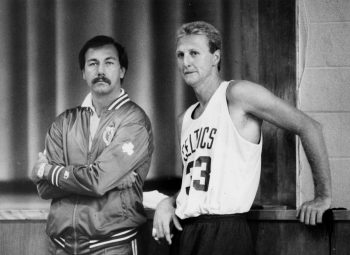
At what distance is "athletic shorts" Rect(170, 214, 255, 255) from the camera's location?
206cm

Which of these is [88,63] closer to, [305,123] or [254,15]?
[254,15]

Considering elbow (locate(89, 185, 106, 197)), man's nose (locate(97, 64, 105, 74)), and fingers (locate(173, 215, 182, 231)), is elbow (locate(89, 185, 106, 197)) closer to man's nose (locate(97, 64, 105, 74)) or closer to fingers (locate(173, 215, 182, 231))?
fingers (locate(173, 215, 182, 231))

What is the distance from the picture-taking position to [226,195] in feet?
6.82

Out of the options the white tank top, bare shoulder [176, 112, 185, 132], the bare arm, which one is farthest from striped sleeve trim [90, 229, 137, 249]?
the bare arm

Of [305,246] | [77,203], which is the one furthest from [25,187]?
[305,246]

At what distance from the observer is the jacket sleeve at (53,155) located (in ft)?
7.79

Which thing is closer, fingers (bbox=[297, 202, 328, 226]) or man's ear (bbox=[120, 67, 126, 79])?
fingers (bbox=[297, 202, 328, 226])

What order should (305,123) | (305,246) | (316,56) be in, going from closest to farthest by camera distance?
(305,123) → (305,246) → (316,56)

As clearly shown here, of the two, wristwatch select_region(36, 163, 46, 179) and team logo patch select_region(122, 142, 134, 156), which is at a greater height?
team logo patch select_region(122, 142, 134, 156)

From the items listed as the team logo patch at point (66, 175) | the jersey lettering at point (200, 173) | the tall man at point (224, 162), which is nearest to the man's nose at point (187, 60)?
the tall man at point (224, 162)

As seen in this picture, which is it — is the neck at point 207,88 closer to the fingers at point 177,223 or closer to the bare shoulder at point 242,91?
the bare shoulder at point 242,91

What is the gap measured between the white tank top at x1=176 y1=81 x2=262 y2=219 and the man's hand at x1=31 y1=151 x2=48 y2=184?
57 cm

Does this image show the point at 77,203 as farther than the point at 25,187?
No

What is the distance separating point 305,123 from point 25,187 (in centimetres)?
117
